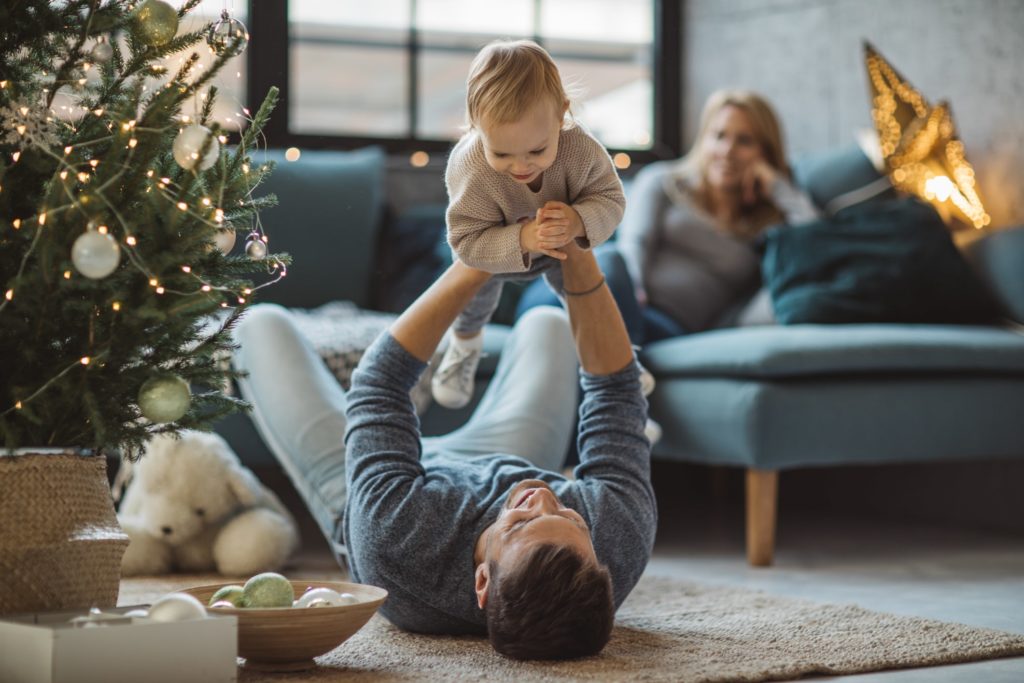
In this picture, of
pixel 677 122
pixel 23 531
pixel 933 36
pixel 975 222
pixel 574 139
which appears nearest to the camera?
pixel 23 531

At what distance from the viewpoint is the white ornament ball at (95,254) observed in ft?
4.50

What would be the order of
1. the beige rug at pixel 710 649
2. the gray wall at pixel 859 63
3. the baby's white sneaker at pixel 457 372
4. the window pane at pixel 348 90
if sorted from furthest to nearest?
the window pane at pixel 348 90
the gray wall at pixel 859 63
the baby's white sneaker at pixel 457 372
the beige rug at pixel 710 649

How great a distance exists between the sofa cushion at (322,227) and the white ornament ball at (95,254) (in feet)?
6.21

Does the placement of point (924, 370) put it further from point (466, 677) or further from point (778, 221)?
point (466, 677)

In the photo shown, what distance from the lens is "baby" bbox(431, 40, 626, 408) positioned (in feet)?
5.47

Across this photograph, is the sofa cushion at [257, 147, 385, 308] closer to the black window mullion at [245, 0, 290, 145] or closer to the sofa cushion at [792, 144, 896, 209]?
the black window mullion at [245, 0, 290, 145]

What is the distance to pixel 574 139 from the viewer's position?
1813mm

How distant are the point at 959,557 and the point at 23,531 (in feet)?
6.64

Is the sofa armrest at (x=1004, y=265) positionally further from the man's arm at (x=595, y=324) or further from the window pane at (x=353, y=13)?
the window pane at (x=353, y=13)

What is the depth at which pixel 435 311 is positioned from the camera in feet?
6.38

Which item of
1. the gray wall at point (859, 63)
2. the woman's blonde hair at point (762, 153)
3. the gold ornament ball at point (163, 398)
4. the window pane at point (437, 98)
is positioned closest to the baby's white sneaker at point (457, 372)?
the gold ornament ball at point (163, 398)

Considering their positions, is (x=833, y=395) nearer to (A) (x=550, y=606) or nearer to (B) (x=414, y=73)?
(A) (x=550, y=606)

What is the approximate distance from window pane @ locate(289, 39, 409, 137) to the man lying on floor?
5.41ft

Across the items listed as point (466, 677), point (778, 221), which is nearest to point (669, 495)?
point (778, 221)
